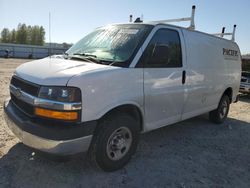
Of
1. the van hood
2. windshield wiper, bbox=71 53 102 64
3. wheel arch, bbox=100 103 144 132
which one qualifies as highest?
windshield wiper, bbox=71 53 102 64

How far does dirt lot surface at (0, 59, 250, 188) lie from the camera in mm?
3410

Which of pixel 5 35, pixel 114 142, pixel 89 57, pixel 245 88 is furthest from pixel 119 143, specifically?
pixel 5 35

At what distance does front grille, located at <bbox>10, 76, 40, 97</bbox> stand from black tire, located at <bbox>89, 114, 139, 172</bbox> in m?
0.91

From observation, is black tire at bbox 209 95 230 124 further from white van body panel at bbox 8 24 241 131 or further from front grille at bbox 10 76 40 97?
front grille at bbox 10 76 40 97

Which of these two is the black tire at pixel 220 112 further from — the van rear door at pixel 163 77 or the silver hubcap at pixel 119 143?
the silver hubcap at pixel 119 143

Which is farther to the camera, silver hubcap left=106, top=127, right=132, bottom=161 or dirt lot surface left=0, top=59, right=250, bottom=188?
silver hubcap left=106, top=127, right=132, bottom=161

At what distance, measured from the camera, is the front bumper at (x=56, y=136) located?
117 inches

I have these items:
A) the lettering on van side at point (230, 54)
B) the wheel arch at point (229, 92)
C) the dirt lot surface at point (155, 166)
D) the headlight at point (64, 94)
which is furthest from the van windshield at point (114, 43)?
the wheel arch at point (229, 92)

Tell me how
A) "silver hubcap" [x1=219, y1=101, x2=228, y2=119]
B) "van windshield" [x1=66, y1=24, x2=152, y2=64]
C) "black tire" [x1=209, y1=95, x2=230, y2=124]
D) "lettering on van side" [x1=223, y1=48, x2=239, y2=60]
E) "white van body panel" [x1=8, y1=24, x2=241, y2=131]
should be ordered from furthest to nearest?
"silver hubcap" [x1=219, y1=101, x2=228, y2=119]
"black tire" [x1=209, y1=95, x2=230, y2=124]
"lettering on van side" [x1=223, y1=48, x2=239, y2=60]
"van windshield" [x1=66, y1=24, x2=152, y2=64]
"white van body panel" [x1=8, y1=24, x2=241, y2=131]

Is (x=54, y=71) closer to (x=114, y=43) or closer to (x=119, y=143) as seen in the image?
(x=114, y=43)

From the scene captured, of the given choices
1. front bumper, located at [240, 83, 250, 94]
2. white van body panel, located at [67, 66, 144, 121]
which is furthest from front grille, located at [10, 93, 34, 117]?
front bumper, located at [240, 83, 250, 94]

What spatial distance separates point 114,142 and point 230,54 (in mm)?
4590

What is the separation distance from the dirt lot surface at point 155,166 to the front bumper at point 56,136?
0.36m

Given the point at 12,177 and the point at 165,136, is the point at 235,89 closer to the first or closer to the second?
the point at 165,136
